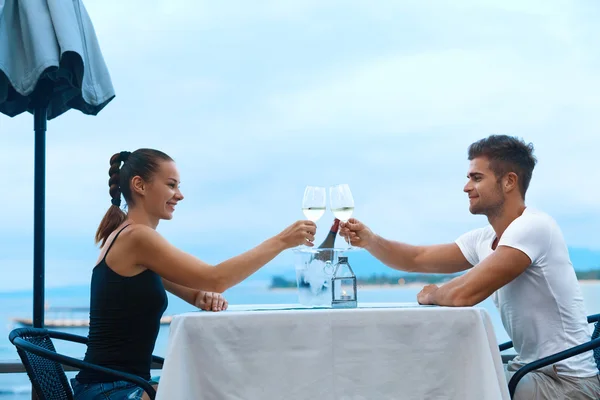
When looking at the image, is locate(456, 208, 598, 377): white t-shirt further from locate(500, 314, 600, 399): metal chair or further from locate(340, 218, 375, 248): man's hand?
locate(340, 218, 375, 248): man's hand

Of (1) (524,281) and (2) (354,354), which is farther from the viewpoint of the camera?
(1) (524,281)

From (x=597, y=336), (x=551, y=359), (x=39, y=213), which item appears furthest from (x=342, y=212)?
(x=39, y=213)

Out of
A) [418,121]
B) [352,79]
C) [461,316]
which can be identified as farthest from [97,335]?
[352,79]

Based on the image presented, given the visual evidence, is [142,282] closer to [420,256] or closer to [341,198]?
[341,198]

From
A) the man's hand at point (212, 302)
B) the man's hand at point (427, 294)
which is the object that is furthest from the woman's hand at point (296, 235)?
the man's hand at point (427, 294)

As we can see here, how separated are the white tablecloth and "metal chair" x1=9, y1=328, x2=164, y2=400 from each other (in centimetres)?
29

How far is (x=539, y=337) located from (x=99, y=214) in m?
1.57

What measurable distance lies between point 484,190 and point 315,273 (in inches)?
27.3

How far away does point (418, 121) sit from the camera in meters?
12.5

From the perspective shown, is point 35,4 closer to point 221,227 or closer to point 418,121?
point 221,227

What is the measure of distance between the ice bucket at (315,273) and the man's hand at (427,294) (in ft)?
0.93

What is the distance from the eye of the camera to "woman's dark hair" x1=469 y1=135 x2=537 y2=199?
2.26 meters

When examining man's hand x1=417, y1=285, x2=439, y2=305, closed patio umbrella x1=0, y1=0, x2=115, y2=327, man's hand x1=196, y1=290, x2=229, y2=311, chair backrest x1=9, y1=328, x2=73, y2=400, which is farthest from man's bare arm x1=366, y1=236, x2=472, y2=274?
closed patio umbrella x1=0, y1=0, x2=115, y2=327

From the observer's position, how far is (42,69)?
8.37ft
